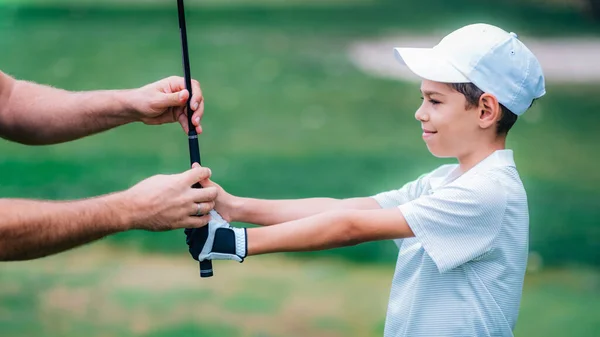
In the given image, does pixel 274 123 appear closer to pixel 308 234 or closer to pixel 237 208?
pixel 237 208

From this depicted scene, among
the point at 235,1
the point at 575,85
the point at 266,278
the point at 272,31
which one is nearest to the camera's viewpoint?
the point at 266,278

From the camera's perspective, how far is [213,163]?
7.42 metres

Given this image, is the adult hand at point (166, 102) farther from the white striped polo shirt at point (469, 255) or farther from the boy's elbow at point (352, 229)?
the white striped polo shirt at point (469, 255)

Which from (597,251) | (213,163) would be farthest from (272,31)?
(597,251)

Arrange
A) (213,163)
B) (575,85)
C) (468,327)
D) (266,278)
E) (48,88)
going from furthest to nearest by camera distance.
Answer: (575,85), (213,163), (266,278), (48,88), (468,327)

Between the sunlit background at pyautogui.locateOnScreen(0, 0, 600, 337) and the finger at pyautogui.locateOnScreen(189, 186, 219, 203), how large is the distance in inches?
77.2

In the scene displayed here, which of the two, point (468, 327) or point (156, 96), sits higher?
point (156, 96)

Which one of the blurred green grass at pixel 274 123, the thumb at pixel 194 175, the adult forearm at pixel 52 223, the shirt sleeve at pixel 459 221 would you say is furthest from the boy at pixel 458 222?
the blurred green grass at pixel 274 123

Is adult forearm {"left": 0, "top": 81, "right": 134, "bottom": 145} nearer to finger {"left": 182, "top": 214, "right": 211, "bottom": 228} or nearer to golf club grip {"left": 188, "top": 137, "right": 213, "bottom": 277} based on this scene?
golf club grip {"left": 188, "top": 137, "right": 213, "bottom": 277}

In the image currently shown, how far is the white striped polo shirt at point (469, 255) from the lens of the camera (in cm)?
284

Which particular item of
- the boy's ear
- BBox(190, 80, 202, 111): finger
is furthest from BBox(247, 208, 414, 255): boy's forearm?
BBox(190, 80, 202, 111): finger

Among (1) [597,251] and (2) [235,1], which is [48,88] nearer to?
(1) [597,251]

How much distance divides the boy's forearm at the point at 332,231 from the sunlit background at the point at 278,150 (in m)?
2.01

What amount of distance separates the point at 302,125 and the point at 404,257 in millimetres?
5569
